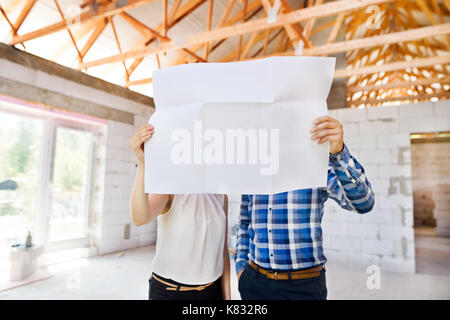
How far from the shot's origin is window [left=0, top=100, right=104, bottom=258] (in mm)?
3639

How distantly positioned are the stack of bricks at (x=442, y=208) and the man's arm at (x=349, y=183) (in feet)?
27.4

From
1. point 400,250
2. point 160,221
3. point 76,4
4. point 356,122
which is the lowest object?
point 400,250

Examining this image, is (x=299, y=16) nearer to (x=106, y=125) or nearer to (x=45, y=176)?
(x=106, y=125)

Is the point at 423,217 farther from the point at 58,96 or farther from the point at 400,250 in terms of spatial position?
the point at 58,96

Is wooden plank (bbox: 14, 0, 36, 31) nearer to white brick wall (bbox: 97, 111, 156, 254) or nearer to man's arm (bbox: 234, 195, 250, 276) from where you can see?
white brick wall (bbox: 97, 111, 156, 254)

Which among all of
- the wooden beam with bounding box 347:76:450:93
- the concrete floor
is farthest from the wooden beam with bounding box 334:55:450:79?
the concrete floor

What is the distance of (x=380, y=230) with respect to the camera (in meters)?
4.15

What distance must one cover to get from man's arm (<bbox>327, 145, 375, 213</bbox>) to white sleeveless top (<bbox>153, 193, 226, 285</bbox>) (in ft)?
1.44

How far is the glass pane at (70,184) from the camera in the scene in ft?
13.8

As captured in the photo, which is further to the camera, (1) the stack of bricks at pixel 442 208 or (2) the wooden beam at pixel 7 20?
(1) the stack of bricks at pixel 442 208

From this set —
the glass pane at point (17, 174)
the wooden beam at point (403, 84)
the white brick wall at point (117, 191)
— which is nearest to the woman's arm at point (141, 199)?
the glass pane at point (17, 174)

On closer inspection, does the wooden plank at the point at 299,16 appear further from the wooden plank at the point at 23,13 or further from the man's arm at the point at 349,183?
the man's arm at the point at 349,183
